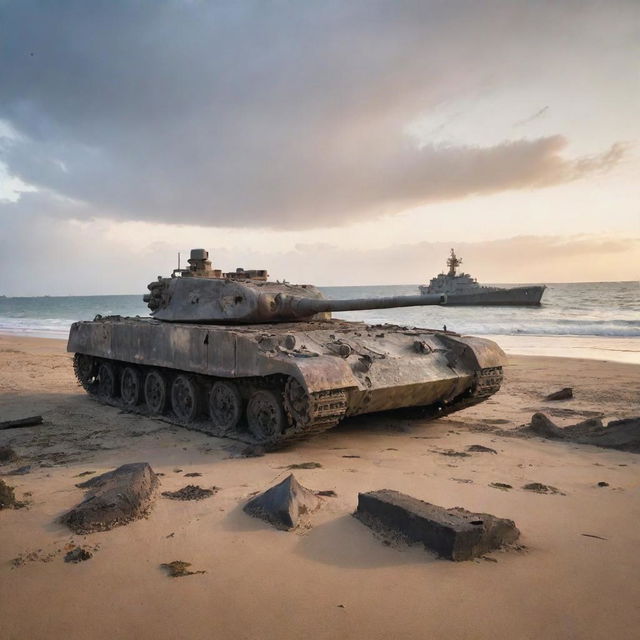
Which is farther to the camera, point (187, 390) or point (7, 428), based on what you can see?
point (187, 390)

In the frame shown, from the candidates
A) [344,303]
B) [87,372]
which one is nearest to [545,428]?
[344,303]

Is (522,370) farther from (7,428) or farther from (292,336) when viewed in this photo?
(7,428)

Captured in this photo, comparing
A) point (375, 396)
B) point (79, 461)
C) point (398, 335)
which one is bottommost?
point (79, 461)

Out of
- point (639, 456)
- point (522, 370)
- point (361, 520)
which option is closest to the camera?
point (361, 520)

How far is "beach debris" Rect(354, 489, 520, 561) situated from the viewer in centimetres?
466

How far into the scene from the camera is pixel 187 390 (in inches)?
424

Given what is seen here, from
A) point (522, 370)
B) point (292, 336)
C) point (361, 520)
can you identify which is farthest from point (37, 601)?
point (522, 370)

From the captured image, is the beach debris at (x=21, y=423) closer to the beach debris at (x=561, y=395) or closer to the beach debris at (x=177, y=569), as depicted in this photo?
the beach debris at (x=177, y=569)

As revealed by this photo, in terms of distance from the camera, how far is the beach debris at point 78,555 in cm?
472

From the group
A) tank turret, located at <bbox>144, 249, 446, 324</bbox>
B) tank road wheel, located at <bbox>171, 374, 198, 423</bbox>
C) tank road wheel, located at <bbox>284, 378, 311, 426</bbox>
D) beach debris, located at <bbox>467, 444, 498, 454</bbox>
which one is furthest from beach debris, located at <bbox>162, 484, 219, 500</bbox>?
tank turret, located at <bbox>144, 249, 446, 324</bbox>

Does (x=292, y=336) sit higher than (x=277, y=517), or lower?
higher

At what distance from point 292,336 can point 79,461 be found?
323 cm

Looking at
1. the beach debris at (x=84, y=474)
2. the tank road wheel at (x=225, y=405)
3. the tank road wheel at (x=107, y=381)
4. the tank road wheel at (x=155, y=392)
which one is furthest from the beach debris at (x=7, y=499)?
the tank road wheel at (x=107, y=381)

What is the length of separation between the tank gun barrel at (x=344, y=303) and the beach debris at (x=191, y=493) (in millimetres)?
4298
